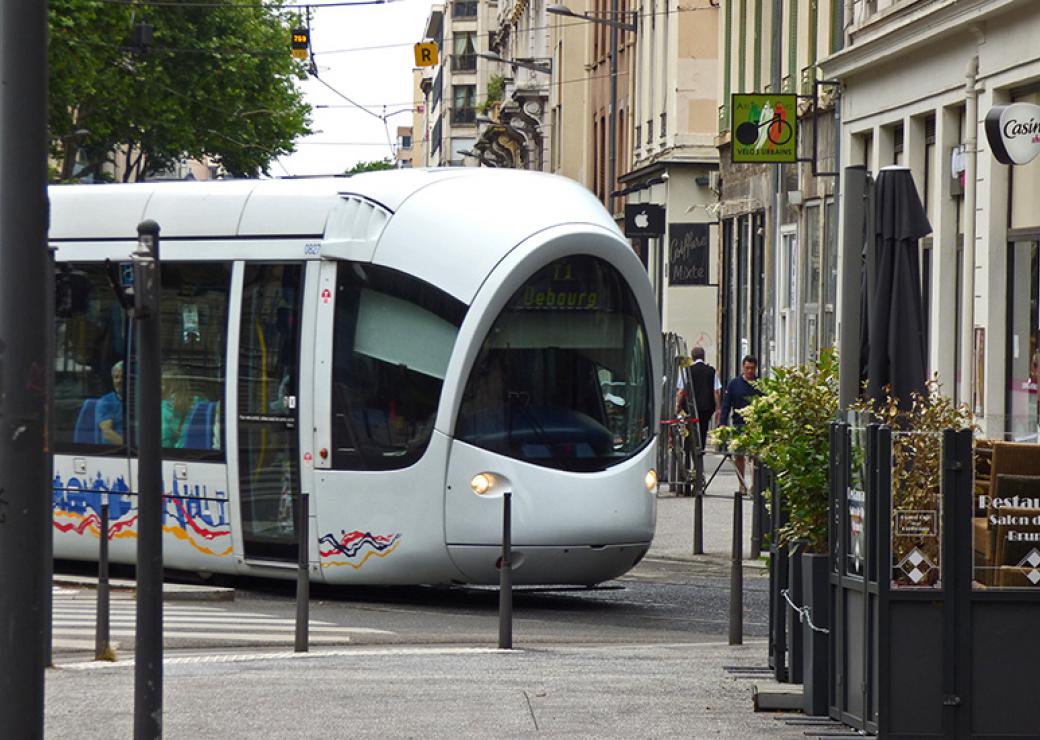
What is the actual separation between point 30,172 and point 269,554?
9530 mm

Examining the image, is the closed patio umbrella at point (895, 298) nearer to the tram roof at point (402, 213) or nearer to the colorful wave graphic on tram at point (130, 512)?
the tram roof at point (402, 213)

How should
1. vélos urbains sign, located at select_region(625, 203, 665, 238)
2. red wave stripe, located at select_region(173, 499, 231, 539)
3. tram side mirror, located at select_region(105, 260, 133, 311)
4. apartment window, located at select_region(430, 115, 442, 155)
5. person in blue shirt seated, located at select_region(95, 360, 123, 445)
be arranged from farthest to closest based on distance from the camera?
1. apartment window, located at select_region(430, 115, 442, 155)
2. vélos urbains sign, located at select_region(625, 203, 665, 238)
3. person in blue shirt seated, located at select_region(95, 360, 123, 445)
4. red wave stripe, located at select_region(173, 499, 231, 539)
5. tram side mirror, located at select_region(105, 260, 133, 311)

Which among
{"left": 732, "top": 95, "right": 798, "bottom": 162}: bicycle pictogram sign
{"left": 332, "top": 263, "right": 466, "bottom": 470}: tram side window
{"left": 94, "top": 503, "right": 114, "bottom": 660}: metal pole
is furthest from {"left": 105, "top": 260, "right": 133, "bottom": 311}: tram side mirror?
{"left": 732, "top": 95, "right": 798, "bottom": 162}: bicycle pictogram sign

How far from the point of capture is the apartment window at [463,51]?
443ft

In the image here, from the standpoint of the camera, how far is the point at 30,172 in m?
7.48

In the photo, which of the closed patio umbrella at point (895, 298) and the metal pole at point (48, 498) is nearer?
the metal pole at point (48, 498)

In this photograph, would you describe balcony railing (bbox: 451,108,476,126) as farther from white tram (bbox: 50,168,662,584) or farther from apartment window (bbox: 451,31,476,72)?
white tram (bbox: 50,168,662,584)

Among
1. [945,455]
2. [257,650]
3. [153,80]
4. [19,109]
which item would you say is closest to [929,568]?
[945,455]

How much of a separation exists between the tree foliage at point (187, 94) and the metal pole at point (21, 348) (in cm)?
4790

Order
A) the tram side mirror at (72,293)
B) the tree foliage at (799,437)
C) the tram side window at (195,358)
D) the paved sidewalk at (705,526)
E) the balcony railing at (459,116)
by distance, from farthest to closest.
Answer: the balcony railing at (459,116) → the paved sidewalk at (705,526) → the tram side mirror at (72,293) → the tram side window at (195,358) → the tree foliage at (799,437)

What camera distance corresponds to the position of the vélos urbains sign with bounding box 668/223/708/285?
42.4m

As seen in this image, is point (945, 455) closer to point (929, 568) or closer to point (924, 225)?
point (929, 568)

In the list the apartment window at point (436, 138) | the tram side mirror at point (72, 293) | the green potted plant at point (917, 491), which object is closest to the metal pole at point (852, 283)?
the green potted plant at point (917, 491)

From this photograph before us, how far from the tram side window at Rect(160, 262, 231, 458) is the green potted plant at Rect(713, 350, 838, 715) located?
711 centimetres
